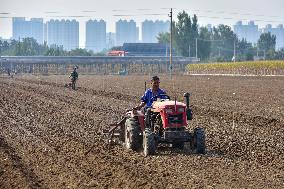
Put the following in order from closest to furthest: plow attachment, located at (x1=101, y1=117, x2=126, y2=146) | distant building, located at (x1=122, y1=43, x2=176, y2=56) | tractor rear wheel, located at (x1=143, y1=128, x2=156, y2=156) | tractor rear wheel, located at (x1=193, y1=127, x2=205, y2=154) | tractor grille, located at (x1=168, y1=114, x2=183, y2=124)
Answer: tractor rear wheel, located at (x1=143, y1=128, x2=156, y2=156)
tractor rear wheel, located at (x1=193, y1=127, x2=205, y2=154)
tractor grille, located at (x1=168, y1=114, x2=183, y2=124)
plow attachment, located at (x1=101, y1=117, x2=126, y2=146)
distant building, located at (x1=122, y1=43, x2=176, y2=56)

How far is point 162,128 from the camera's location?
15.3 metres

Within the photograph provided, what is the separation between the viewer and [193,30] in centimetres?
16375

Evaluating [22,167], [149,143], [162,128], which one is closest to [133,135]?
[162,128]

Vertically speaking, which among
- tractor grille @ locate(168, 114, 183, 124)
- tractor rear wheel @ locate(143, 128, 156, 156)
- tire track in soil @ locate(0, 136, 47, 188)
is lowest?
tire track in soil @ locate(0, 136, 47, 188)

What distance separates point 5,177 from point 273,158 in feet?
17.6

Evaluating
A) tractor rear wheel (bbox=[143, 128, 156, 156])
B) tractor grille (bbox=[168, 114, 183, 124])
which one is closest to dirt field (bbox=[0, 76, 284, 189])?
tractor rear wheel (bbox=[143, 128, 156, 156])

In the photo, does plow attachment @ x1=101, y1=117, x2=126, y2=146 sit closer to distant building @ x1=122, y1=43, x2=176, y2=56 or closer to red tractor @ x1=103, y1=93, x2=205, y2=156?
red tractor @ x1=103, y1=93, x2=205, y2=156

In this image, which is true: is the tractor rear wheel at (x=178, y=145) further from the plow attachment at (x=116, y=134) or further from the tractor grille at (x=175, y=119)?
the plow attachment at (x=116, y=134)

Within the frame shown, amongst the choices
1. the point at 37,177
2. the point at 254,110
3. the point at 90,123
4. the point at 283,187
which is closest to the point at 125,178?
A: the point at 37,177

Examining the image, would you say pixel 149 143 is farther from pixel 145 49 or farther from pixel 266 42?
pixel 266 42

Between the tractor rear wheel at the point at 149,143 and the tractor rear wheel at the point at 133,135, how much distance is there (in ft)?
2.43

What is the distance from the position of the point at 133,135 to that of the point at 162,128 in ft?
2.30

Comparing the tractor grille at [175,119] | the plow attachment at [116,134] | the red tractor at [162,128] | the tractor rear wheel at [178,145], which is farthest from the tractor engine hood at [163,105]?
the plow attachment at [116,134]

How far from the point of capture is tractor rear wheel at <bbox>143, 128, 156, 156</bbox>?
575 inches
